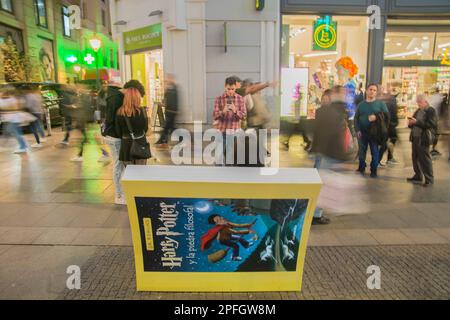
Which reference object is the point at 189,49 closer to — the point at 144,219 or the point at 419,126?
the point at 419,126

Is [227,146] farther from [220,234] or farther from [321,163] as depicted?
[220,234]

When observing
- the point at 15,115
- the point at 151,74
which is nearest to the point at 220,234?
the point at 15,115

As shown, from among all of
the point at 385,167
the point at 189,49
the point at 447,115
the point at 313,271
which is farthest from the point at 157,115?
the point at 313,271

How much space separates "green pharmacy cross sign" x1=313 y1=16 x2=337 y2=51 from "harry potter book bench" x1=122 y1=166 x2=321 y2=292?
11.1 metres

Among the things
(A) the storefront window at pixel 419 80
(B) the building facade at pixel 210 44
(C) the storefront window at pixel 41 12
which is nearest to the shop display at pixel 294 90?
(B) the building facade at pixel 210 44

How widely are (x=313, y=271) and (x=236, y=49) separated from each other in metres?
9.91

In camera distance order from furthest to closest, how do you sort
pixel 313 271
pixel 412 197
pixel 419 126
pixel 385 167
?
pixel 385 167 < pixel 419 126 < pixel 412 197 < pixel 313 271

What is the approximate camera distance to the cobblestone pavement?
330cm

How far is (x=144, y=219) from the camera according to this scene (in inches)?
121

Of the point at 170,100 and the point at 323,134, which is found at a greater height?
the point at 170,100

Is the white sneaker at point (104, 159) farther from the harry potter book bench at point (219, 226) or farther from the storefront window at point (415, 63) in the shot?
the storefront window at point (415, 63)

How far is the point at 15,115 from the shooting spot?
1006 centimetres

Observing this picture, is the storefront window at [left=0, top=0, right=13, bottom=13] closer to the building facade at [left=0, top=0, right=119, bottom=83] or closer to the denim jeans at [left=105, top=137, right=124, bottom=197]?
the building facade at [left=0, top=0, right=119, bottom=83]

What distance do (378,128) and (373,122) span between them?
0.15 meters
